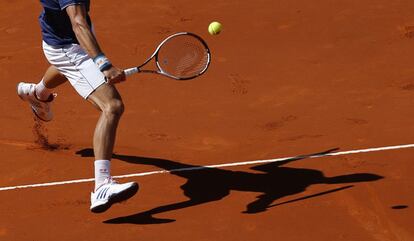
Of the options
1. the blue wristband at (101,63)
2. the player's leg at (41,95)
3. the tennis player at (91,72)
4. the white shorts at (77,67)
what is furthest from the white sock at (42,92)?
the blue wristband at (101,63)

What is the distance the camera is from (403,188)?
7938 millimetres

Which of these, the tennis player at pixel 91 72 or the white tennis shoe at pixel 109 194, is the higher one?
the tennis player at pixel 91 72

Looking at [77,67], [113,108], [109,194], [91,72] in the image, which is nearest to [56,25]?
[77,67]

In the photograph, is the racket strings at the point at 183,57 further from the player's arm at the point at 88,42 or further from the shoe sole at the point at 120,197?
the shoe sole at the point at 120,197

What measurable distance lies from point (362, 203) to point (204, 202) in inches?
52.1

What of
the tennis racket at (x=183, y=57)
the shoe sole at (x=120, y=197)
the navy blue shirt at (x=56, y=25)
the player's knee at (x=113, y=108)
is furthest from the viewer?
the tennis racket at (x=183, y=57)

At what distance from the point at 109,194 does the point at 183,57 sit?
1.56 metres

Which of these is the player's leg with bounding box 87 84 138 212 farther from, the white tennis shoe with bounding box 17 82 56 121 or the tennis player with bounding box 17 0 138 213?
the white tennis shoe with bounding box 17 82 56 121

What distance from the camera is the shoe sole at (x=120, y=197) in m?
7.44

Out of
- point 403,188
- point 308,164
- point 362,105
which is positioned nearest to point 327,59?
point 362,105

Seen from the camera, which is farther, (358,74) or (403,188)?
(358,74)

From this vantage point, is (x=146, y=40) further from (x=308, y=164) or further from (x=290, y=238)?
(x=290, y=238)

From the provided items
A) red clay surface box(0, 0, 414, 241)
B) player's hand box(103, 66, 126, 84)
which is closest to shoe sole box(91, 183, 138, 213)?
red clay surface box(0, 0, 414, 241)

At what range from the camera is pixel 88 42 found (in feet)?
25.0
